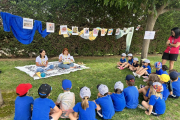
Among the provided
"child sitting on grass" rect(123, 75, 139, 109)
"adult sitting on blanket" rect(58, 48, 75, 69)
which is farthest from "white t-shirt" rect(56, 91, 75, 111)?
"adult sitting on blanket" rect(58, 48, 75, 69)

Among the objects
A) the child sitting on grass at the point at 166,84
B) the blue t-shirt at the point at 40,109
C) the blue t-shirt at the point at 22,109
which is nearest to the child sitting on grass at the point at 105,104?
the blue t-shirt at the point at 40,109

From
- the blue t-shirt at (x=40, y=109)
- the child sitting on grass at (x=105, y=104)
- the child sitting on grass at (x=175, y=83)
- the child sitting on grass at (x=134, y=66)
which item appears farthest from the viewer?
the child sitting on grass at (x=134, y=66)

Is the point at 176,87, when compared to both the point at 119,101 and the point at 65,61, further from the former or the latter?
the point at 65,61

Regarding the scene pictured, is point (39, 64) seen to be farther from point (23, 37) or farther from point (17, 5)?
point (17, 5)

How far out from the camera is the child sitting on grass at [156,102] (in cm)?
251

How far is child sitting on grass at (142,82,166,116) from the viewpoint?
2509 millimetres

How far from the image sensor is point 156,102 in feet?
8.42

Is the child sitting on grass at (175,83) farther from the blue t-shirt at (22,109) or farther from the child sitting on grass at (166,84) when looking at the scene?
the blue t-shirt at (22,109)

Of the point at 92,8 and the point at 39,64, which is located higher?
the point at 92,8

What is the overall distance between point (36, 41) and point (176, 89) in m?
6.48

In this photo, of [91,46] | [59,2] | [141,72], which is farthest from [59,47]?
[141,72]

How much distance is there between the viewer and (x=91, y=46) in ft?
25.6

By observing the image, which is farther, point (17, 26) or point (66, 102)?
point (17, 26)

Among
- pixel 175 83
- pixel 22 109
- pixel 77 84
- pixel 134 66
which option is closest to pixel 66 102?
pixel 22 109
